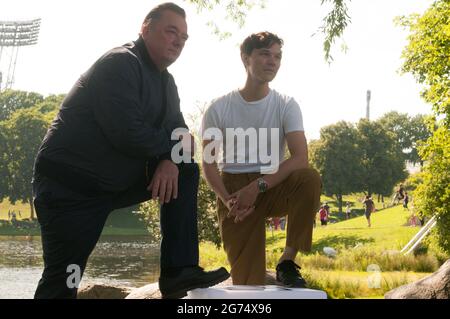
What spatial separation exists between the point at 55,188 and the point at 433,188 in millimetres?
16599

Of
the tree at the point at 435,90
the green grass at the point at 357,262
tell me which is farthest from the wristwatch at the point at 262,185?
the tree at the point at 435,90

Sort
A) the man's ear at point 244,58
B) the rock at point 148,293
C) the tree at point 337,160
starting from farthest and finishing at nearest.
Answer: the tree at point 337,160 → the rock at point 148,293 → the man's ear at point 244,58

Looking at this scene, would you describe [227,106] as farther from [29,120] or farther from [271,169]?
[29,120]

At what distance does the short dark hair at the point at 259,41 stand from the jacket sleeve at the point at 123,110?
1447 millimetres

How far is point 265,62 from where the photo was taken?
465 centimetres

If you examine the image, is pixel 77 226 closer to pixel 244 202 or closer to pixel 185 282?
pixel 185 282

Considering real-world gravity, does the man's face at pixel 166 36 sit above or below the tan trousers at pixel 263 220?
above

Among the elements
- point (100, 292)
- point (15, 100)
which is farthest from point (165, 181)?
point (15, 100)

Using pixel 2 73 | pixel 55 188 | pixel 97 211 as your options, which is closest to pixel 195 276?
pixel 97 211

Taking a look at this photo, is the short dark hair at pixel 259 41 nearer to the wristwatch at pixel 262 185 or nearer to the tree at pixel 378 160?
the wristwatch at pixel 262 185

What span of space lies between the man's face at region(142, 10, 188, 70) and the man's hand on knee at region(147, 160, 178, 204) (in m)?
0.67

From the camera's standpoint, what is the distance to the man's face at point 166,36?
362 cm

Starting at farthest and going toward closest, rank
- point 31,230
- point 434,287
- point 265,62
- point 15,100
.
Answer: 1. point 15,100
2. point 31,230
3. point 434,287
4. point 265,62

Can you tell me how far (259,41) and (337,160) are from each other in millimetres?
52717
